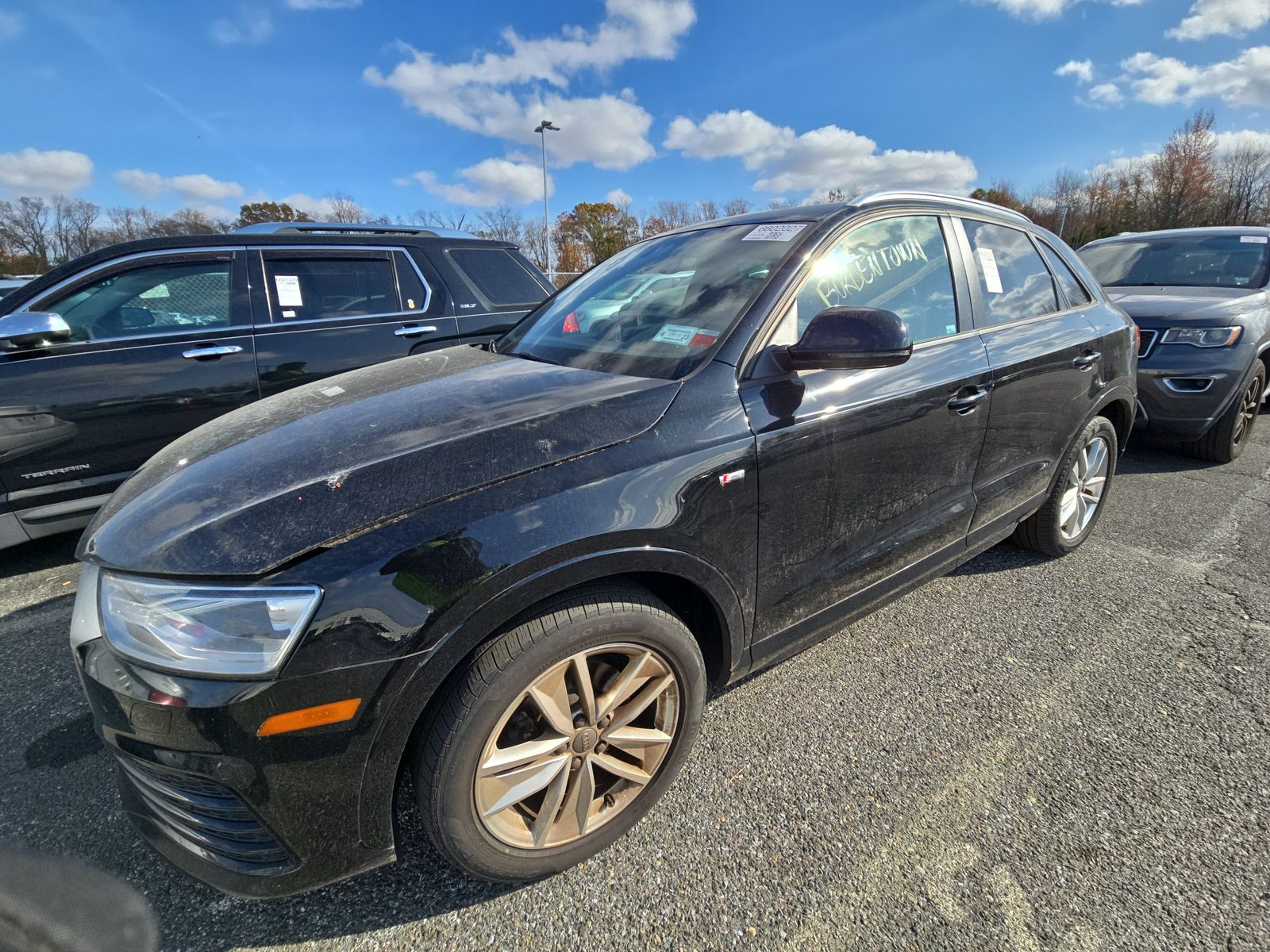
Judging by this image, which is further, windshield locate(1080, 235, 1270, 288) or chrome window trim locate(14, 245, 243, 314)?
windshield locate(1080, 235, 1270, 288)

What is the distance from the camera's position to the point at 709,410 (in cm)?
172

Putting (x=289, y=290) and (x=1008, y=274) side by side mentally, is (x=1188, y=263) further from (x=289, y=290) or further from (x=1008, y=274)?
(x=289, y=290)

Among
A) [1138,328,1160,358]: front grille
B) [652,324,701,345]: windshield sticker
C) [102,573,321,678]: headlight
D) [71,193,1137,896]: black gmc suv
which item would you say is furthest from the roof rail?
[1138,328,1160,358]: front grille

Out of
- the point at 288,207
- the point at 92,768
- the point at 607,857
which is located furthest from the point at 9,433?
the point at 288,207

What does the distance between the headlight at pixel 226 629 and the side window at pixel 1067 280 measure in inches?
140

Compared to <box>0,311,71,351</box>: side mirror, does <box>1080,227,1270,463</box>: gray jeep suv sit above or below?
A: below

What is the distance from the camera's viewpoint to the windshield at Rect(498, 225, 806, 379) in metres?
1.94

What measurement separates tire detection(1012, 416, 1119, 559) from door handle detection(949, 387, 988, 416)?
1.03 metres

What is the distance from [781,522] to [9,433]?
3825 millimetres

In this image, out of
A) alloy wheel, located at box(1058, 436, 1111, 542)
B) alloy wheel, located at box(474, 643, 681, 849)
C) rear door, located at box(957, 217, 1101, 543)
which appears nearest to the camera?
alloy wheel, located at box(474, 643, 681, 849)

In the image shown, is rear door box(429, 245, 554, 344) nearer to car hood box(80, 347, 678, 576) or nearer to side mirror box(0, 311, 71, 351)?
side mirror box(0, 311, 71, 351)

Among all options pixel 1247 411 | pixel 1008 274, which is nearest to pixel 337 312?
pixel 1008 274

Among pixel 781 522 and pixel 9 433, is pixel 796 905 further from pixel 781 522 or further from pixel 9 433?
pixel 9 433

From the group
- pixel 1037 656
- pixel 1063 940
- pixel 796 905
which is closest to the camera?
pixel 1063 940
